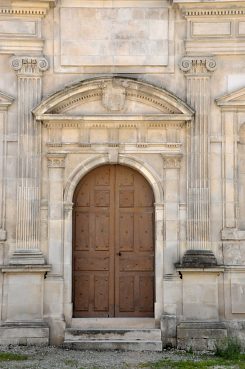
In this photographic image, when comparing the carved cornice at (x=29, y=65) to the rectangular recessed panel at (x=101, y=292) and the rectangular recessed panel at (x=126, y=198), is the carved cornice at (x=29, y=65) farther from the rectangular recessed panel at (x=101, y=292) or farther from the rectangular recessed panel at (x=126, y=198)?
the rectangular recessed panel at (x=101, y=292)

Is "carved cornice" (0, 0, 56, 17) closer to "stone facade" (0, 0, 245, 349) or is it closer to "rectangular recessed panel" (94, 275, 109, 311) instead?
"stone facade" (0, 0, 245, 349)

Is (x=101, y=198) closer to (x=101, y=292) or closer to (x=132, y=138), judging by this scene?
(x=132, y=138)

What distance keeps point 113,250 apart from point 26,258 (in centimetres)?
147

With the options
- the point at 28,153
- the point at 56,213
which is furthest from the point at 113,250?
the point at 28,153

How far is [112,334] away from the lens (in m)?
11.0

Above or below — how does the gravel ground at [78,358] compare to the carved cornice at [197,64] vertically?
below

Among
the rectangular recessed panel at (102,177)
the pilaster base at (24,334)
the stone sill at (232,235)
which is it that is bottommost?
the pilaster base at (24,334)

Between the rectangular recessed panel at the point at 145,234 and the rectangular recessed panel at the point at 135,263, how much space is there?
17cm

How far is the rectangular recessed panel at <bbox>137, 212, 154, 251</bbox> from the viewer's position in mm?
11562

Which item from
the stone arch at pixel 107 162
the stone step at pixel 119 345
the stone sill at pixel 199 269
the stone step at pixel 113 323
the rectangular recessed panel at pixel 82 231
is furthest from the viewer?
the rectangular recessed panel at pixel 82 231

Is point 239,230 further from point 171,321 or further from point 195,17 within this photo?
point 195,17

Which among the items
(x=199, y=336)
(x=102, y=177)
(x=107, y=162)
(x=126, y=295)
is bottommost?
(x=199, y=336)

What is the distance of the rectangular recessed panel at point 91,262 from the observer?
11523mm

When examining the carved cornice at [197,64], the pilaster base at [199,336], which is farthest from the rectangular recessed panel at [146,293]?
the carved cornice at [197,64]
